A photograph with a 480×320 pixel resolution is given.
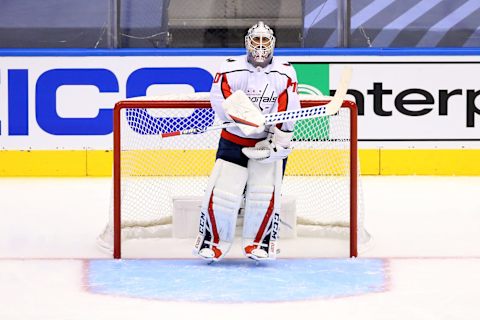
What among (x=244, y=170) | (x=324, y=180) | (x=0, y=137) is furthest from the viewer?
(x=0, y=137)

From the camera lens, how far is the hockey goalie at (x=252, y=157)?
4.14m

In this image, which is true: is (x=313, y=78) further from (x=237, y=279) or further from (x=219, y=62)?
(x=237, y=279)

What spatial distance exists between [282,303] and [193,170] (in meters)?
2.16

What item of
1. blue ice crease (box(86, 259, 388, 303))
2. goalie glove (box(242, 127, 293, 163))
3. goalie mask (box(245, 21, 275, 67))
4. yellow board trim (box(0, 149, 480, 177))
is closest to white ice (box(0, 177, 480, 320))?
blue ice crease (box(86, 259, 388, 303))

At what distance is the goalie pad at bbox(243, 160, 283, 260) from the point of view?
13.8ft

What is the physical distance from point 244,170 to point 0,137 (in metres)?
3.86

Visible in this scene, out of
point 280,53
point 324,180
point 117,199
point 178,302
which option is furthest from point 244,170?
point 280,53

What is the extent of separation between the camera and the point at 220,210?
A: 167 inches

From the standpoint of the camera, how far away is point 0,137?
7.66 meters

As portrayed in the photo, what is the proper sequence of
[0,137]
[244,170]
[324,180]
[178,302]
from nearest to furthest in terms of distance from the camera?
[178,302] → [244,170] → [324,180] → [0,137]

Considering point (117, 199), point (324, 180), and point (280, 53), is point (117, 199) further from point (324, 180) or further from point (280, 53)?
point (280, 53)

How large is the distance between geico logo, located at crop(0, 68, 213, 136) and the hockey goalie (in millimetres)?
3514

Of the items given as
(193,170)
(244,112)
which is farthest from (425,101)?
(244,112)

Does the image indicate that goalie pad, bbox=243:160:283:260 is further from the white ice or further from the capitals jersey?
the white ice
